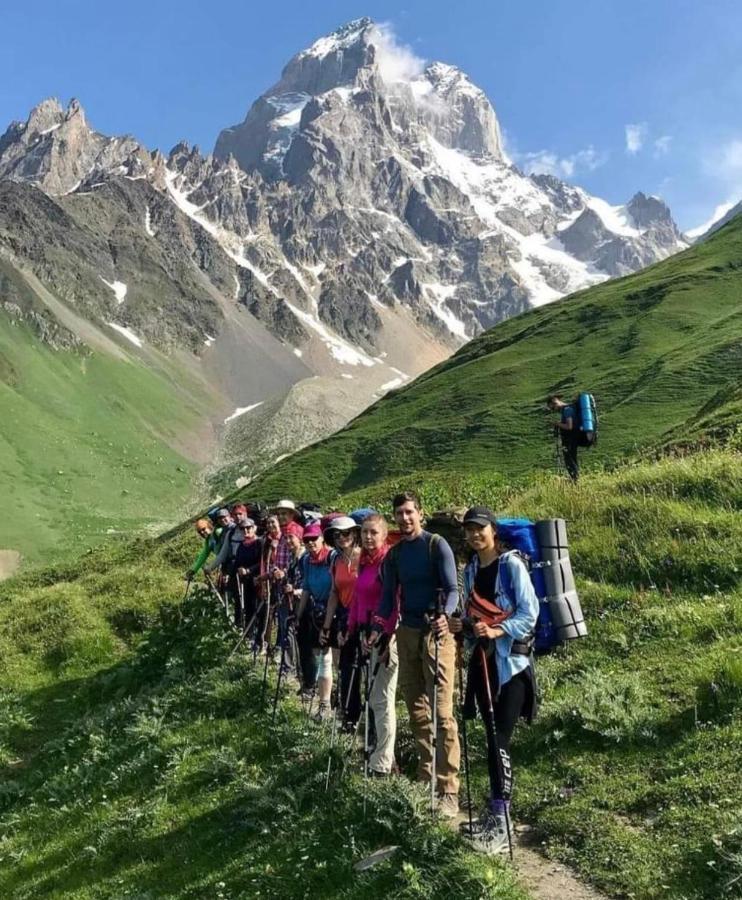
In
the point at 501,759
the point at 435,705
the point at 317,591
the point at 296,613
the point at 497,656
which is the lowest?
the point at 501,759

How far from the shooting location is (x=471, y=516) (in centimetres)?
814

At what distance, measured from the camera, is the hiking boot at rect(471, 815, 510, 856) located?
7.29 m

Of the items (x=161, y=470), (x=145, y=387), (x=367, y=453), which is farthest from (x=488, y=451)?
(x=145, y=387)

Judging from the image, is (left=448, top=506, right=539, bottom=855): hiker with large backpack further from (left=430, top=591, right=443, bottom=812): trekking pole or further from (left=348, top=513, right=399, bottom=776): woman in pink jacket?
(left=348, top=513, right=399, bottom=776): woman in pink jacket

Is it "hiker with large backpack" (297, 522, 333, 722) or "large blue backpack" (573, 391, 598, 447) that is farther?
"large blue backpack" (573, 391, 598, 447)

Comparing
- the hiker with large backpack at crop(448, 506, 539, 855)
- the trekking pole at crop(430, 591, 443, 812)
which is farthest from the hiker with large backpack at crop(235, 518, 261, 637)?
the hiker with large backpack at crop(448, 506, 539, 855)

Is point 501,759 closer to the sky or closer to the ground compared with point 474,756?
closer to the sky

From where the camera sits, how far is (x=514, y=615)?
7.77 metres

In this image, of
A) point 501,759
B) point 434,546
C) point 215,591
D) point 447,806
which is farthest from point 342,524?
point 215,591

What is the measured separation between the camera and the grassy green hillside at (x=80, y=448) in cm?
11719

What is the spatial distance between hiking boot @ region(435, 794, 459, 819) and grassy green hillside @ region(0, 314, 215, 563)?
105884 mm

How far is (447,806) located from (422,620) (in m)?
2.08

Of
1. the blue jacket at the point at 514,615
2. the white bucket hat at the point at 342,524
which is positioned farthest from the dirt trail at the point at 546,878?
the white bucket hat at the point at 342,524

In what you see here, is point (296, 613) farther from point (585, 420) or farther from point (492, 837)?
point (585, 420)
